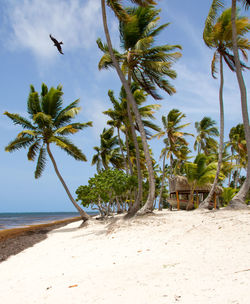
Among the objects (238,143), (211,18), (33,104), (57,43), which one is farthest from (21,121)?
(238,143)

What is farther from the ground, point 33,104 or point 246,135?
point 33,104

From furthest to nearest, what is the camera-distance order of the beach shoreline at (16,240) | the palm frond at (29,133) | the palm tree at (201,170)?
1. the palm tree at (201,170)
2. the palm frond at (29,133)
3. the beach shoreline at (16,240)

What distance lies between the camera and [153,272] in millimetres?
4148

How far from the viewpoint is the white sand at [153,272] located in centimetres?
313

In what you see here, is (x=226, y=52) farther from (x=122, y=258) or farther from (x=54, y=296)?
(x=54, y=296)

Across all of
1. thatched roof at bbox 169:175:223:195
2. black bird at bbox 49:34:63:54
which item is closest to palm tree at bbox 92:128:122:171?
thatched roof at bbox 169:175:223:195

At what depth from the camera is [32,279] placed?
5.06 m

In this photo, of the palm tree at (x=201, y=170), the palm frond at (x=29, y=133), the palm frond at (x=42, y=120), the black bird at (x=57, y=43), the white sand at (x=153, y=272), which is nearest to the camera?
the white sand at (x=153, y=272)

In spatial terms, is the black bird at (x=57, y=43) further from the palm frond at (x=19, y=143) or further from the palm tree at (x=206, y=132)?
the palm tree at (x=206, y=132)

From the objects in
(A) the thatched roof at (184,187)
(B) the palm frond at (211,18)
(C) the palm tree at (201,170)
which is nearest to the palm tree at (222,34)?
(B) the palm frond at (211,18)

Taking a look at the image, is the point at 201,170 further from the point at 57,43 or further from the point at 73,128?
the point at 57,43

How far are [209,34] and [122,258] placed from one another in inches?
488

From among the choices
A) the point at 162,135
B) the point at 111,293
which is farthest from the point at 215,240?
the point at 162,135

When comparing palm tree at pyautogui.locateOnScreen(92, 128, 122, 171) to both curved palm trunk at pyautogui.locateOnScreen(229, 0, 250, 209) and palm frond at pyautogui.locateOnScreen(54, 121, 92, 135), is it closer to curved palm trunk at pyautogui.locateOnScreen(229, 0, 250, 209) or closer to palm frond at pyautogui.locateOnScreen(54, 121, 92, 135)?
palm frond at pyautogui.locateOnScreen(54, 121, 92, 135)
